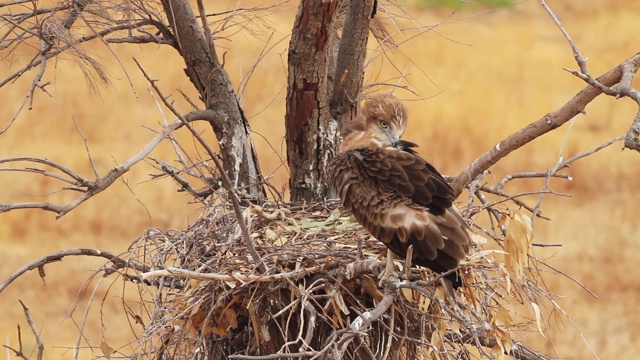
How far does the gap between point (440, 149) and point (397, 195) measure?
11.4 m

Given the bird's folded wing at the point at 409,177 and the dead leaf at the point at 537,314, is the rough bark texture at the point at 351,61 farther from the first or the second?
the dead leaf at the point at 537,314

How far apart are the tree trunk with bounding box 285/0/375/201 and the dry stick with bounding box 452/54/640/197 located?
2.68 feet

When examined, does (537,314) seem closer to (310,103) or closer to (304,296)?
(304,296)

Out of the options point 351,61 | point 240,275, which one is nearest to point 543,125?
point 240,275

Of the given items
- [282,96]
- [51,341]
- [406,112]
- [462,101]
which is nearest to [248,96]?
[282,96]

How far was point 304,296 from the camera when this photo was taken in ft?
13.2

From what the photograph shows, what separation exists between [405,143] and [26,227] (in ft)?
32.8

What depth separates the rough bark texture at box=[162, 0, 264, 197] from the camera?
4.96 meters

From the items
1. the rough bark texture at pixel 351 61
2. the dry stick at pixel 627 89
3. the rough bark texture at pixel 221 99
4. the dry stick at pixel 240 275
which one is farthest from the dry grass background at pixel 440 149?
the dry stick at pixel 627 89

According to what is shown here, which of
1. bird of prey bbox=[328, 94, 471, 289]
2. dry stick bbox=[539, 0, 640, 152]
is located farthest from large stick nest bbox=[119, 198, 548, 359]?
dry stick bbox=[539, 0, 640, 152]

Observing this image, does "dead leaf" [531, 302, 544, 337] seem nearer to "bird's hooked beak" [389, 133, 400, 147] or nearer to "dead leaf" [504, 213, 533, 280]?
"dead leaf" [504, 213, 533, 280]

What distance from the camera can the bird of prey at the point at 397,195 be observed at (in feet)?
13.2

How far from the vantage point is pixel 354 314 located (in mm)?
4348

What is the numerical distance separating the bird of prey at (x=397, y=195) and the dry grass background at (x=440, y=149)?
22.1 feet
